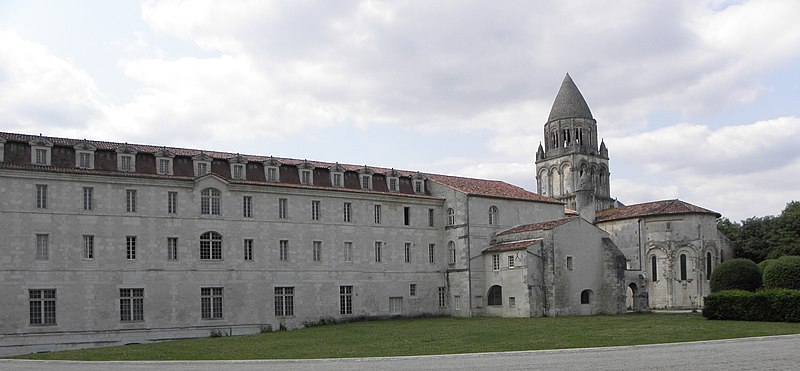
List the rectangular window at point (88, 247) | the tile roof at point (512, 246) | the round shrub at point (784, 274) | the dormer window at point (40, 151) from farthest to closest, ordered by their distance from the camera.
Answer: the tile roof at point (512, 246) < the rectangular window at point (88, 247) < the dormer window at point (40, 151) < the round shrub at point (784, 274)

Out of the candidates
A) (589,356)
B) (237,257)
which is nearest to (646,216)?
(237,257)

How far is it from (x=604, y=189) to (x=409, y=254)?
4616cm

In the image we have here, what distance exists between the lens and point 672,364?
69.2 feet

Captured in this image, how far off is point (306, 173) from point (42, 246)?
54.4 feet

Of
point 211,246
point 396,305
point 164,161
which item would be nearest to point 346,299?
point 396,305

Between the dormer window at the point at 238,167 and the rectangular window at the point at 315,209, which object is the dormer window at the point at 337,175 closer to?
the rectangular window at the point at 315,209

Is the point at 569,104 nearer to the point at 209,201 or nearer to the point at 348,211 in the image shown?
the point at 348,211

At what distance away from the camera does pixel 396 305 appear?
55.3 m

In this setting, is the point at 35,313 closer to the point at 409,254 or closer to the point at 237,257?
the point at 237,257

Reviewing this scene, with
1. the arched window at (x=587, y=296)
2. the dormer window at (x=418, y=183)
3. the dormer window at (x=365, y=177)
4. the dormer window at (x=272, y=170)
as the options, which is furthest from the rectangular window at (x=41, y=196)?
the arched window at (x=587, y=296)

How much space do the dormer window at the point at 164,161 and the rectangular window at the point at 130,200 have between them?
2.02 metres

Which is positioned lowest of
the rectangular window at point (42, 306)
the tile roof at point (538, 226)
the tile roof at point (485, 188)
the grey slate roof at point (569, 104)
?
the rectangular window at point (42, 306)

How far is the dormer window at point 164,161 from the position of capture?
4700 centimetres

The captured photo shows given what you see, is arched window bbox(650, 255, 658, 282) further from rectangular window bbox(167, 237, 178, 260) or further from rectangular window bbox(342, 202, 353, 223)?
rectangular window bbox(167, 237, 178, 260)
